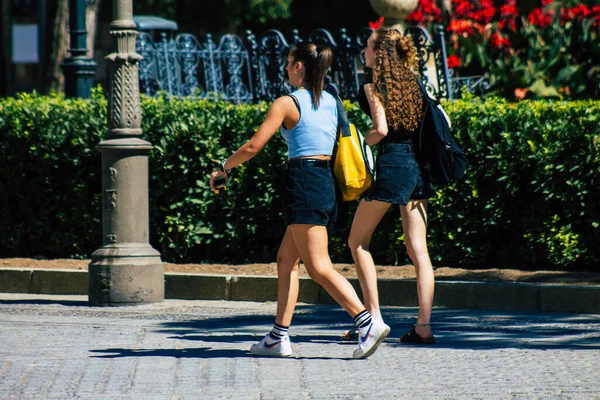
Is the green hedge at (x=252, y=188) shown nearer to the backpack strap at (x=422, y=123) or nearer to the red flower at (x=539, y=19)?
the backpack strap at (x=422, y=123)

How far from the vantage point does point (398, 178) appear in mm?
6973

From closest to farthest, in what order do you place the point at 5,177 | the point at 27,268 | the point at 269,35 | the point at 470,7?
the point at 27,268
the point at 5,177
the point at 269,35
the point at 470,7

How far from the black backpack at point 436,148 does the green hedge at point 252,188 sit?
288 centimetres

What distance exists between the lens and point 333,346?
724cm

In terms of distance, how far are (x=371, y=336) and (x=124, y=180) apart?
11.5 feet

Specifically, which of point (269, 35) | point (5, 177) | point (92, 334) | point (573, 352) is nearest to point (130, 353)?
point (92, 334)

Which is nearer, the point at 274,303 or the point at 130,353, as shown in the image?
the point at 130,353

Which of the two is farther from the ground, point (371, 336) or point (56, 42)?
point (56, 42)

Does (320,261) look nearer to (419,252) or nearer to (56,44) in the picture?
(419,252)

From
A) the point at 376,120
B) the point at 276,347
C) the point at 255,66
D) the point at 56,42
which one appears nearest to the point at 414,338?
the point at 276,347

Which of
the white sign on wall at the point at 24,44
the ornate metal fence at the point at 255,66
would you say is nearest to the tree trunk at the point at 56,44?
the white sign on wall at the point at 24,44

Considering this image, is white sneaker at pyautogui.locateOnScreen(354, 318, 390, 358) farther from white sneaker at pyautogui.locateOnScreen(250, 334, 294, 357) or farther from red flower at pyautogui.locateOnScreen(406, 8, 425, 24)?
red flower at pyautogui.locateOnScreen(406, 8, 425, 24)

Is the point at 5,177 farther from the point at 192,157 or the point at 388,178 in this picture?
the point at 388,178

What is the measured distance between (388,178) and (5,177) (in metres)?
5.76
